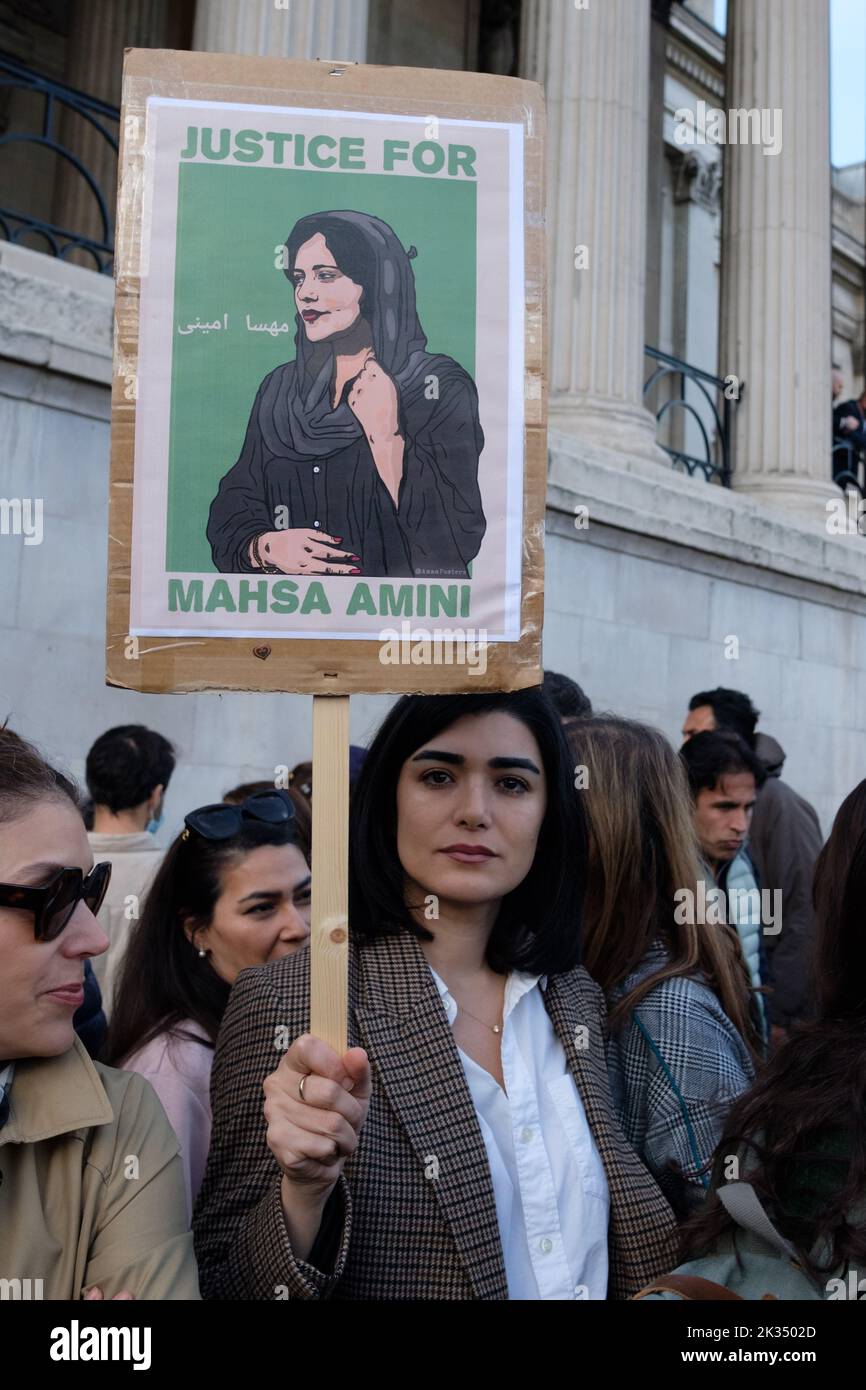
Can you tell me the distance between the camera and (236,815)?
4.17 metres

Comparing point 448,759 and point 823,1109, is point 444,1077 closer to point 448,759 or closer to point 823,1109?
point 448,759

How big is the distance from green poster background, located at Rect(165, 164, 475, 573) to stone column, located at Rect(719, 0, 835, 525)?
11397mm

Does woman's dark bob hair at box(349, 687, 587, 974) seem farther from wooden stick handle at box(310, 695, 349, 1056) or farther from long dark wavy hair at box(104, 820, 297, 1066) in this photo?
long dark wavy hair at box(104, 820, 297, 1066)

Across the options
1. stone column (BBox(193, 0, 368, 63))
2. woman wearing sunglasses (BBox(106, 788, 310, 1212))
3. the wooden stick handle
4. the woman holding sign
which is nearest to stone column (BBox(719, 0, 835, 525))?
stone column (BBox(193, 0, 368, 63))

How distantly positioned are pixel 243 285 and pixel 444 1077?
155cm

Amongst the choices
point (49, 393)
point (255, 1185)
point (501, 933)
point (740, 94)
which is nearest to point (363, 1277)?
point (255, 1185)

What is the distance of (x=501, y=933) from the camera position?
127 inches

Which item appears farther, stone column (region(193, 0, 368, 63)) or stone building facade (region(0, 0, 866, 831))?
stone column (region(193, 0, 368, 63))

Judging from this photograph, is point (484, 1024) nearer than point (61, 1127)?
No

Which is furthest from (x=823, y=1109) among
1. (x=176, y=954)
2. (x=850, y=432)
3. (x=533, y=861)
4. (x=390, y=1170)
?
(x=850, y=432)

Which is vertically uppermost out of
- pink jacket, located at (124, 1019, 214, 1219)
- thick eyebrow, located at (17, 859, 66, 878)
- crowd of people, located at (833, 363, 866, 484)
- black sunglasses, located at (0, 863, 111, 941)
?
crowd of people, located at (833, 363, 866, 484)

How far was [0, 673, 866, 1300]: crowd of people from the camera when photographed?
245cm

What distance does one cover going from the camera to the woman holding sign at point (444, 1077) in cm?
260

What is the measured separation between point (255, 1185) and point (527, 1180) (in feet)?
1.67
